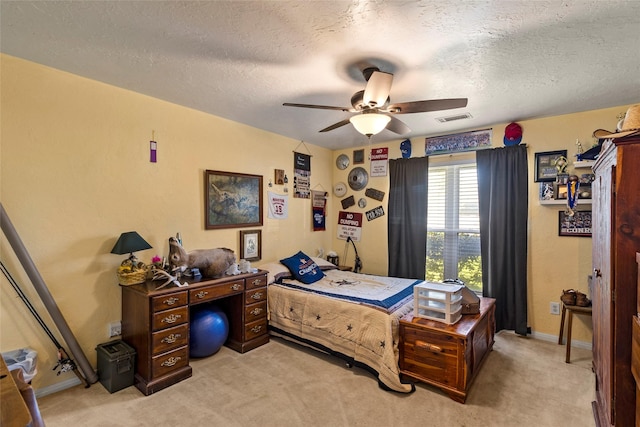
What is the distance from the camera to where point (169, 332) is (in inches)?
94.0

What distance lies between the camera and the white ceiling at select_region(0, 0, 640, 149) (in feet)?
5.13

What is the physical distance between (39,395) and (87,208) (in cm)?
140

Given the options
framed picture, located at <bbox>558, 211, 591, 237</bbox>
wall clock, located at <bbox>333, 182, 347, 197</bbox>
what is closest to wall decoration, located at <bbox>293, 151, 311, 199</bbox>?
wall clock, located at <bbox>333, 182, 347, 197</bbox>

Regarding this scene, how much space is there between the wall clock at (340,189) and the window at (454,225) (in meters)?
1.31

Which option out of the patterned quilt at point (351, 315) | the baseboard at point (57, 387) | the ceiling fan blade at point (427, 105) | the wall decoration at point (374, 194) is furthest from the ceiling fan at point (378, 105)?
the baseboard at point (57, 387)

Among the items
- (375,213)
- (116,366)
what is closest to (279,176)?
(375,213)

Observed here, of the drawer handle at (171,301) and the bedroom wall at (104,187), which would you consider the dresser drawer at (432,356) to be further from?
the drawer handle at (171,301)

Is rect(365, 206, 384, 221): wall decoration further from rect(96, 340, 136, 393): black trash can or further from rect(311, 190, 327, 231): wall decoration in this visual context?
rect(96, 340, 136, 393): black trash can

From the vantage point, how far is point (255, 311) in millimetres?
3076

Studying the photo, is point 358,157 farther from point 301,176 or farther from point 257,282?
point 257,282

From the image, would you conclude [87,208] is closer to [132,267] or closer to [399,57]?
[132,267]

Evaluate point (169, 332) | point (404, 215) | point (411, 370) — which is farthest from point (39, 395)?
point (404, 215)

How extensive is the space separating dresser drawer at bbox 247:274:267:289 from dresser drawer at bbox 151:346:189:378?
2.55 ft

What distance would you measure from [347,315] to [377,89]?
6.19ft
